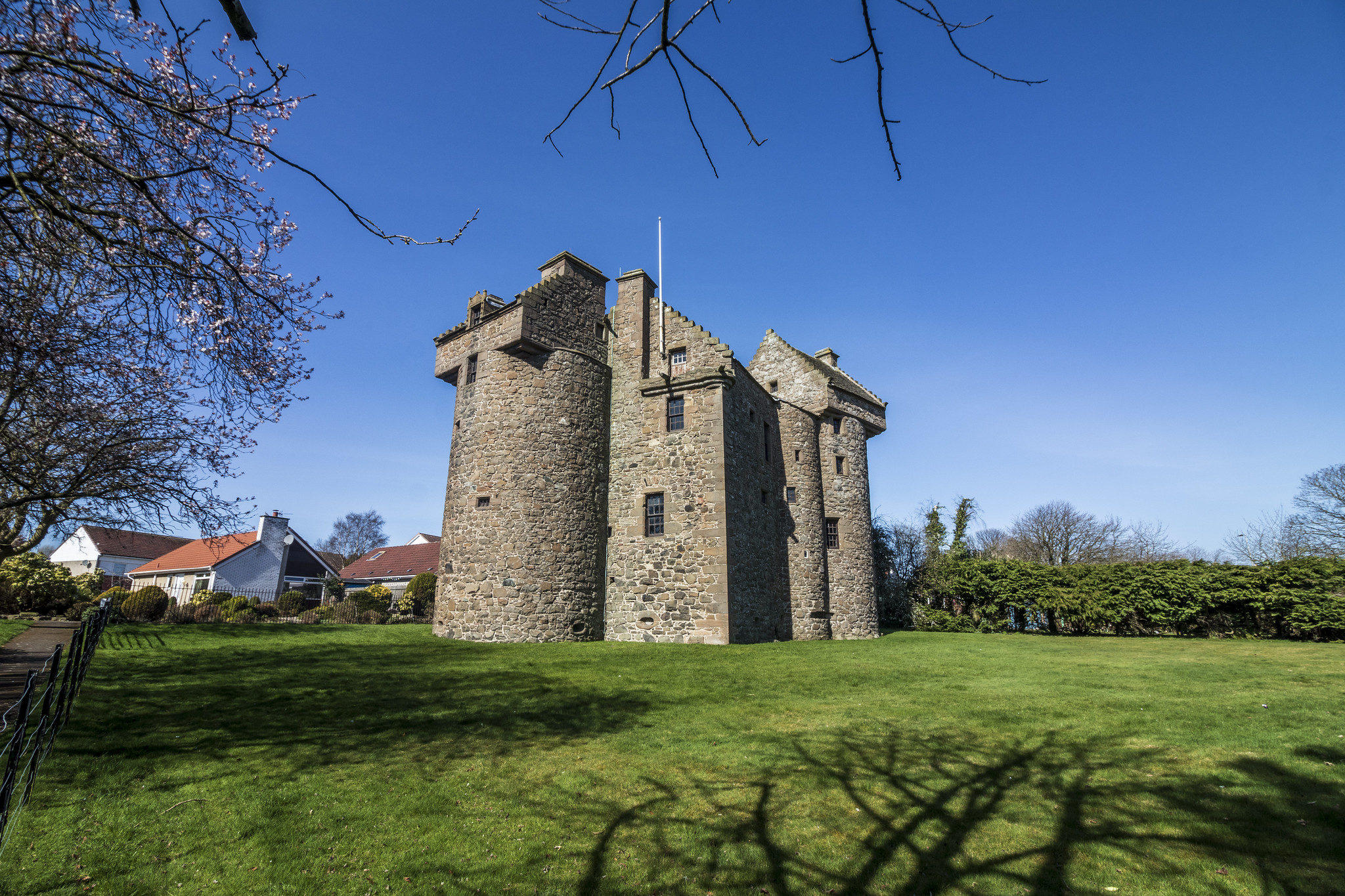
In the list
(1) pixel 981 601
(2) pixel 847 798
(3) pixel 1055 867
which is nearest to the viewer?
(3) pixel 1055 867

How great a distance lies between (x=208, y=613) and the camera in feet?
71.2

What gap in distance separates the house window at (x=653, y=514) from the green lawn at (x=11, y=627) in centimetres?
1563

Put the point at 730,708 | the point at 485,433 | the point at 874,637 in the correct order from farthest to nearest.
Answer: the point at 874,637 < the point at 485,433 < the point at 730,708

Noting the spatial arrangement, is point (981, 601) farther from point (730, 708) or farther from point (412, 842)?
point (412, 842)

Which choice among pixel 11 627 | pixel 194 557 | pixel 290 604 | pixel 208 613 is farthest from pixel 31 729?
pixel 194 557

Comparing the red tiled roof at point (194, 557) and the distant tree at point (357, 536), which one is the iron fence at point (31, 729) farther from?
the distant tree at point (357, 536)

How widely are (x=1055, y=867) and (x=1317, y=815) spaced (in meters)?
2.99

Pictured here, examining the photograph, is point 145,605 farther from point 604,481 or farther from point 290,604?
point 604,481

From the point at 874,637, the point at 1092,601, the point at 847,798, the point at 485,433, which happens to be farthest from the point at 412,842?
the point at 1092,601

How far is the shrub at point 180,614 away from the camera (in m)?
20.4

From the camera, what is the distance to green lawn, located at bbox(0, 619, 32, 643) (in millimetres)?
14216

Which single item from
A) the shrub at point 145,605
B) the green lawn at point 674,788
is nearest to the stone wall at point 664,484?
the green lawn at point 674,788

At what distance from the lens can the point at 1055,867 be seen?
461cm

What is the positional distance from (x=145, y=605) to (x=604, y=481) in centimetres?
1604
